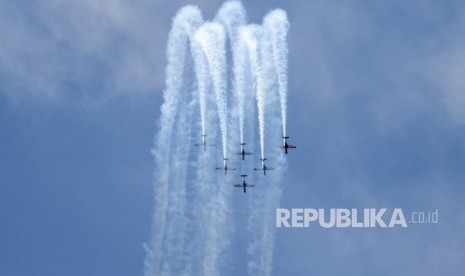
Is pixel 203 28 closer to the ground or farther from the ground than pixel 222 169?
farther from the ground

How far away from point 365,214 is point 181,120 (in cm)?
3003

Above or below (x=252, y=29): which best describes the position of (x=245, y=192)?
below

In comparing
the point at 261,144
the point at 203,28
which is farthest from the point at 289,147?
the point at 203,28

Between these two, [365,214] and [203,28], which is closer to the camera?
[203,28]

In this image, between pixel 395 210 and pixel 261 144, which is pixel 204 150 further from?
pixel 395 210

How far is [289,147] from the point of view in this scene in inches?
6919

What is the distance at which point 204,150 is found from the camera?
173000 millimetres

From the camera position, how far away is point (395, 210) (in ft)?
632

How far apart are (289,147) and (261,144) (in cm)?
461

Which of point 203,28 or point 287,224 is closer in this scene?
point 203,28

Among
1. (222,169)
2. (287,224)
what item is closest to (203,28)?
(222,169)

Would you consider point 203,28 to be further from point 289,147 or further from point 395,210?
point 395,210

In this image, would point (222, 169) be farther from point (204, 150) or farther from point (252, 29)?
point (252, 29)

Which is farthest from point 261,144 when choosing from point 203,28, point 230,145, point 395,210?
point 395,210
